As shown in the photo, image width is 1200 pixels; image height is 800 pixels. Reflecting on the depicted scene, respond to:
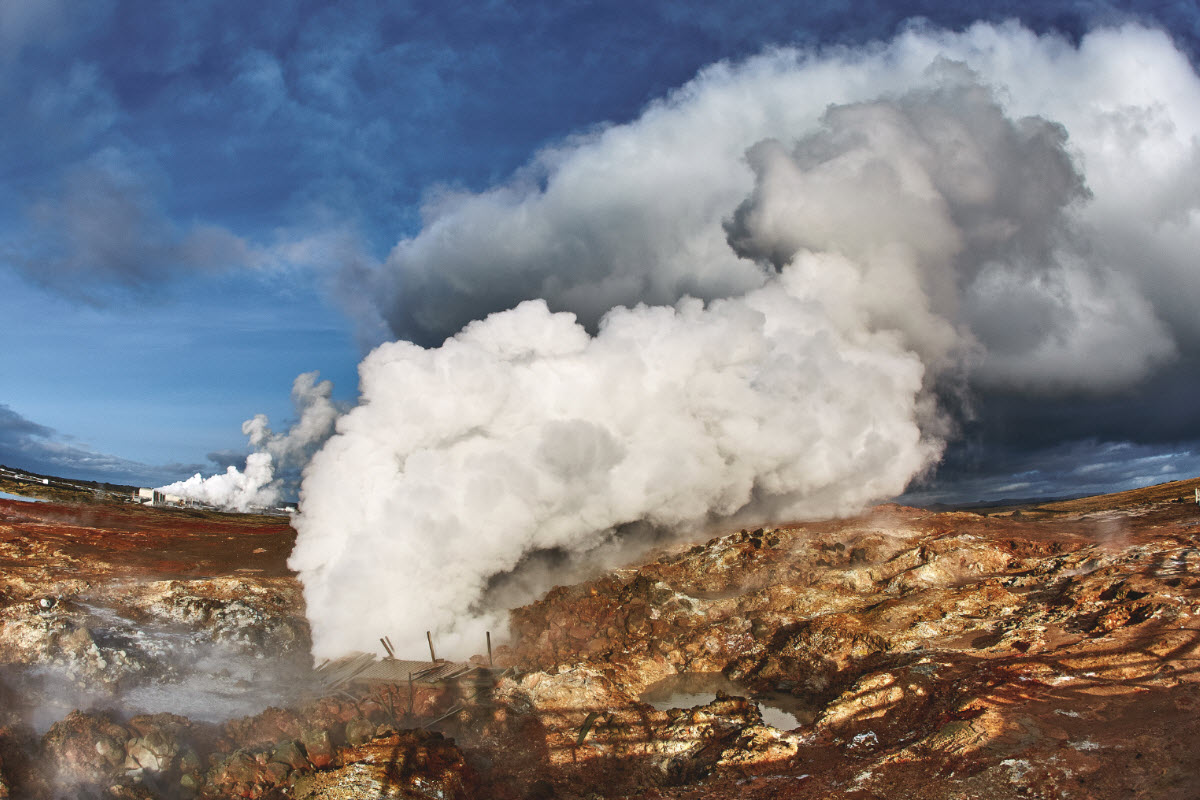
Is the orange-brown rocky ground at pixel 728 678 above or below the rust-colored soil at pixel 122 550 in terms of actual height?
below

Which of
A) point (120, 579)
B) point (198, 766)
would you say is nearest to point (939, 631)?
point (198, 766)

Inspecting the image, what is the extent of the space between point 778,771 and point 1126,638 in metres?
8.88

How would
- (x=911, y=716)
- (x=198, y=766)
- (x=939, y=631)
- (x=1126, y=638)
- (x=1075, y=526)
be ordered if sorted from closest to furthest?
(x=198, y=766), (x=911, y=716), (x=1126, y=638), (x=939, y=631), (x=1075, y=526)

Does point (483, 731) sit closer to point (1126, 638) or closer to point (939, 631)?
→ point (939, 631)

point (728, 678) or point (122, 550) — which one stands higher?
point (122, 550)

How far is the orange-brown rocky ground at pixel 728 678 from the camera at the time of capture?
11055mm

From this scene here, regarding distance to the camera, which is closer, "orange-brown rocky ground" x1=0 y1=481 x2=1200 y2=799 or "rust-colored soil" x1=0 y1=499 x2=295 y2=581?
"orange-brown rocky ground" x1=0 y1=481 x2=1200 y2=799

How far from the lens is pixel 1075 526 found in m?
25.8

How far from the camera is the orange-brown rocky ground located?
11055mm

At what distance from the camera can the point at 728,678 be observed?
17.3 metres

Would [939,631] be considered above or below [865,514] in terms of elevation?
below

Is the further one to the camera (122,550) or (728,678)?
(122,550)

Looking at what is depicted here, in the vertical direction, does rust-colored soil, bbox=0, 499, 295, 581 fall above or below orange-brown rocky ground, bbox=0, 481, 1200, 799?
above

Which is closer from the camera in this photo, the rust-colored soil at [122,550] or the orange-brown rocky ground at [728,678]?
the orange-brown rocky ground at [728,678]
